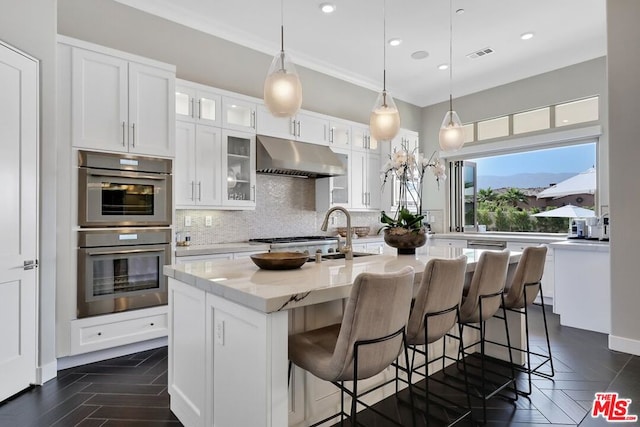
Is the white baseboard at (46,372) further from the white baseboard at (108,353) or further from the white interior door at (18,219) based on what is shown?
the white baseboard at (108,353)

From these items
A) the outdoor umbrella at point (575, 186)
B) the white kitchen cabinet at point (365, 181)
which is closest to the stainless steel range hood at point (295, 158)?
the white kitchen cabinet at point (365, 181)

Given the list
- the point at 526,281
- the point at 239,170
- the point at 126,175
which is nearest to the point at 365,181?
the point at 239,170

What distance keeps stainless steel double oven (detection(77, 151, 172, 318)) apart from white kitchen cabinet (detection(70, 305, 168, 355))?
0.06 metres

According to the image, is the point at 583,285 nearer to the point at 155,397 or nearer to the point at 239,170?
the point at 239,170

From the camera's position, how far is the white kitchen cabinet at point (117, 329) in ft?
9.61

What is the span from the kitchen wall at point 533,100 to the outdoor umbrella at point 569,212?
1.15 feet

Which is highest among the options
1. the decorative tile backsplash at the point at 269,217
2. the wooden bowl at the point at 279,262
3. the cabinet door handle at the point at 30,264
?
the decorative tile backsplash at the point at 269,217

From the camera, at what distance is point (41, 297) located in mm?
2736

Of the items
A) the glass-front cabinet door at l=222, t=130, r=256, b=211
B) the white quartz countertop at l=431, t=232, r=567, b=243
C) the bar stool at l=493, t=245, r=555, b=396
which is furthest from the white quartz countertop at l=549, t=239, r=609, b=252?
the glass-front cabinet door at l=222, t=130, r=256, b=211

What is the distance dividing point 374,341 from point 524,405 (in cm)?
159

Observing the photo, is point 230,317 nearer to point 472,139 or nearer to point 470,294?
point 470,294

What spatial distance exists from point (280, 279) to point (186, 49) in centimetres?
342

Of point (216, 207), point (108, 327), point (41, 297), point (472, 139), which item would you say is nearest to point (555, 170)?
point (472, 139)

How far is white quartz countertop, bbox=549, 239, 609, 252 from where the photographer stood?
3889mm
